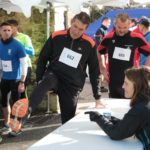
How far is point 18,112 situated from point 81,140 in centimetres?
86

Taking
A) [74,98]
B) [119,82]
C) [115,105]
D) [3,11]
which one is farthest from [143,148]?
[3,11]

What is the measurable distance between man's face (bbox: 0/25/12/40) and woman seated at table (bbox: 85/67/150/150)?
2.80 meters

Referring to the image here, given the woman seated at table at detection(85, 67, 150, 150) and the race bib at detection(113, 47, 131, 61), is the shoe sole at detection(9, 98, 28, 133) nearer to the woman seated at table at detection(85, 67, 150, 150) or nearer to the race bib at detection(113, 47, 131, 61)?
the woman seated at table at detection(85, 67, 150, 150)

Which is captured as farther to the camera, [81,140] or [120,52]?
[120,52]

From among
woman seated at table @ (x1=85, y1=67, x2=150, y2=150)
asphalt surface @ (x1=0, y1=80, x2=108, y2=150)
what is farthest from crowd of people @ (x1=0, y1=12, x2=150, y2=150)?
asphalt surface @ (x1=0, y1=80, x2=108, y2=150)

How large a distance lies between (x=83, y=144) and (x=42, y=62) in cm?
179

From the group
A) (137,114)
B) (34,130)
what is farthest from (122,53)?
(137,114)

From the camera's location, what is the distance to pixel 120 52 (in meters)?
4.89

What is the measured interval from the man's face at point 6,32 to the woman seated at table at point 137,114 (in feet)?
9.19

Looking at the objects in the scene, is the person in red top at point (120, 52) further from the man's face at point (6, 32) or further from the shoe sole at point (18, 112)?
the shoe sole at point (18, 112)

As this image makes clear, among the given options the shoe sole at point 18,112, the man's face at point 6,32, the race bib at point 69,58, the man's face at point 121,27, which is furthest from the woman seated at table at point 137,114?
the man's face at point 6,32

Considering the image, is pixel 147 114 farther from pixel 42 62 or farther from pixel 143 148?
pixel 42 62

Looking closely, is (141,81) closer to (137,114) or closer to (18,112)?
(137,114)

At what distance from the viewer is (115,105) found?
3.97m
